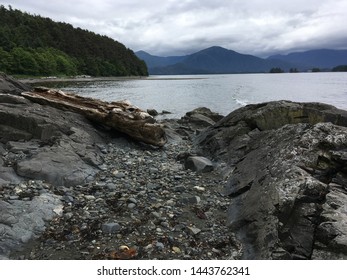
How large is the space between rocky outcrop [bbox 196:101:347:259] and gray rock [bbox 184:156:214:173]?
71 cm

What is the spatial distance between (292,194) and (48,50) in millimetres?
152643

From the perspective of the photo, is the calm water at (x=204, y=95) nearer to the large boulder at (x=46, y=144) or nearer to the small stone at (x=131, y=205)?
the large boulder at (x=46, y=144)

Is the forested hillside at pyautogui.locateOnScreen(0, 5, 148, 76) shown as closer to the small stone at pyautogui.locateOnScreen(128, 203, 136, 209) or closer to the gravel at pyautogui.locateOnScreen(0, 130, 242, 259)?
the gravel at pyautogui.locateOnScreen(0, 130, 242, 259)

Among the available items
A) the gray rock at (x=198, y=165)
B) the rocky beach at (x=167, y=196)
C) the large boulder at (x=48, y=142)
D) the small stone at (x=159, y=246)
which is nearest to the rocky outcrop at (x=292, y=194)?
the rocky beach at (x=167, y=196)

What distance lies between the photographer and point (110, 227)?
8453mm

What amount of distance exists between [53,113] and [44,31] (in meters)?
171

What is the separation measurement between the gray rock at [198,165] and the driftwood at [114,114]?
3.82 metres

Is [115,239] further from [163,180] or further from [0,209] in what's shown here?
[163,180]

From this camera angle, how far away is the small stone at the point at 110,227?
8391 mm

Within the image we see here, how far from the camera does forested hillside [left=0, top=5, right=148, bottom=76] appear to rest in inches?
4557

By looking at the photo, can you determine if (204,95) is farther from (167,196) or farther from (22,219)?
(22,219)

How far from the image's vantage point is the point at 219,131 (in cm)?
1834

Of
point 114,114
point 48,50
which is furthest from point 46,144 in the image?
point 48,50

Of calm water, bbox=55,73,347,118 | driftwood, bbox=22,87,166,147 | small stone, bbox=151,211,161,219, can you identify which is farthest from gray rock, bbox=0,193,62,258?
calm water, bbox=55,73,347,118
